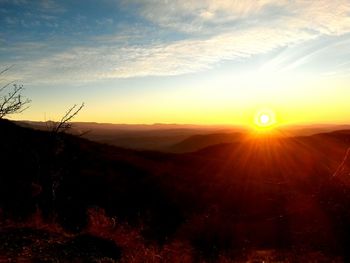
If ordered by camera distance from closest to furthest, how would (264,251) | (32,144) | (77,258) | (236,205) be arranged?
(77,258), (264,251), (32,144), (236,205)

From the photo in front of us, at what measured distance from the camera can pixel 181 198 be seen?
27500 millimetres

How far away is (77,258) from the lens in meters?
10.2

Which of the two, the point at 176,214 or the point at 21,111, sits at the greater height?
the point at 21,111

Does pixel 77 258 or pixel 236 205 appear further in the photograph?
pixel 236 205

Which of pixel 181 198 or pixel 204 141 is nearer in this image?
pixel 181 198

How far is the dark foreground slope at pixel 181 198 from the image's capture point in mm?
18516

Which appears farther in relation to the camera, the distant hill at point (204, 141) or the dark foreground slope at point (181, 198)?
the distant hill at point (204, 141)

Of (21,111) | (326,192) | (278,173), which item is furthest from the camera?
(278,173)

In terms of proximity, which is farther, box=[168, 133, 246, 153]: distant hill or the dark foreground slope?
box=[168, 133, 246, 153]: distant hill

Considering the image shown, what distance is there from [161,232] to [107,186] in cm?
913

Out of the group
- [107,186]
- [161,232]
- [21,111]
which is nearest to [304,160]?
[107,186]

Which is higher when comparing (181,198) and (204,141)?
(181,198)

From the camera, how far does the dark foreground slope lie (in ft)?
60.7

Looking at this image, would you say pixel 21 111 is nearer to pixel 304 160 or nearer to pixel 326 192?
pixel 326 192
